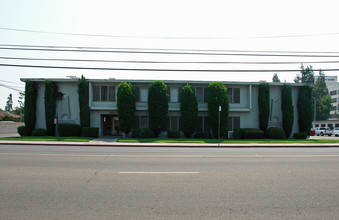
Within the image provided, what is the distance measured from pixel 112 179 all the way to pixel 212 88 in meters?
17.6

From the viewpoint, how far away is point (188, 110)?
72.7ft

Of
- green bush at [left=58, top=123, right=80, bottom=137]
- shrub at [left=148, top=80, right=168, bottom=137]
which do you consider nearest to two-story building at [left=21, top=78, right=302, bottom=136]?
shrub at [left=148, top=80, right=168, bottom=137]

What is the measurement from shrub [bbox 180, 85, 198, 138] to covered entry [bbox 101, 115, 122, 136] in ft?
26.8

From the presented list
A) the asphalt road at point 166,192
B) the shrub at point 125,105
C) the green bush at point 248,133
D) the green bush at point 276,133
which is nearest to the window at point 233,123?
the green bush at point 248,133

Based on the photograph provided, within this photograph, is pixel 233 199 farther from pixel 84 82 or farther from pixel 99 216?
pixel 84 82

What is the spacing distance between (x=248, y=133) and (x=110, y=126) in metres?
15.2

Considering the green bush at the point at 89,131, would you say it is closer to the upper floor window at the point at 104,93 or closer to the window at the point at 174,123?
the upper floor window at the point at 104,93

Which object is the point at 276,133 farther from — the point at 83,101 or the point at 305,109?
the point at 83,101

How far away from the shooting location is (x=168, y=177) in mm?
6391

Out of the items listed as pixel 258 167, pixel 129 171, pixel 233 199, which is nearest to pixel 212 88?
pixel 258 167

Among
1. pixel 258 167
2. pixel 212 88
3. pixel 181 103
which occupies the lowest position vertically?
pixel 258 167

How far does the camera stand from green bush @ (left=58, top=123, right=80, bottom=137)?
21.7 m

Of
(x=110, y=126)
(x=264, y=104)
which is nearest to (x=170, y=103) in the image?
(x=110, y=126)

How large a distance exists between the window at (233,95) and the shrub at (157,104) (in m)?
7.21
